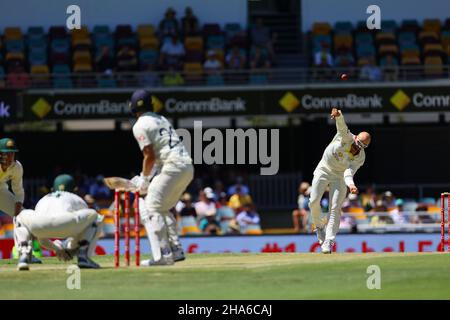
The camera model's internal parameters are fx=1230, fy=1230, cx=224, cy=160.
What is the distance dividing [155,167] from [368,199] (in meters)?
14.4

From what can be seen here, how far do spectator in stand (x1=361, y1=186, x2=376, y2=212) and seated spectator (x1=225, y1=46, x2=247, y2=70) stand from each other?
443 centimetres

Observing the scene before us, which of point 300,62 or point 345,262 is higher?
point 300,62

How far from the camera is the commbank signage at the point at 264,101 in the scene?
28812mm

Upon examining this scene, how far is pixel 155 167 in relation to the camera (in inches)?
543

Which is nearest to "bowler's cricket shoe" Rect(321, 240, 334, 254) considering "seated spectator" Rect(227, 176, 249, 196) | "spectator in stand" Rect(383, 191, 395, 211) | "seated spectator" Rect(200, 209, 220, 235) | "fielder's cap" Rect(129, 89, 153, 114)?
"fielder's cap" Rect(129, 89, 153, 114)

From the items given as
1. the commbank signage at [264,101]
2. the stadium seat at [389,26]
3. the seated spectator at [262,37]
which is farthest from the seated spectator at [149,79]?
the stadium seat at [389,26]

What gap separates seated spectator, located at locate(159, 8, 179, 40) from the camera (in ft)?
103

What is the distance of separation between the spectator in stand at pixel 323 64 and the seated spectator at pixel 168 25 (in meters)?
3.76

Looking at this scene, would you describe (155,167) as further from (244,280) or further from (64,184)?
(244,280)
